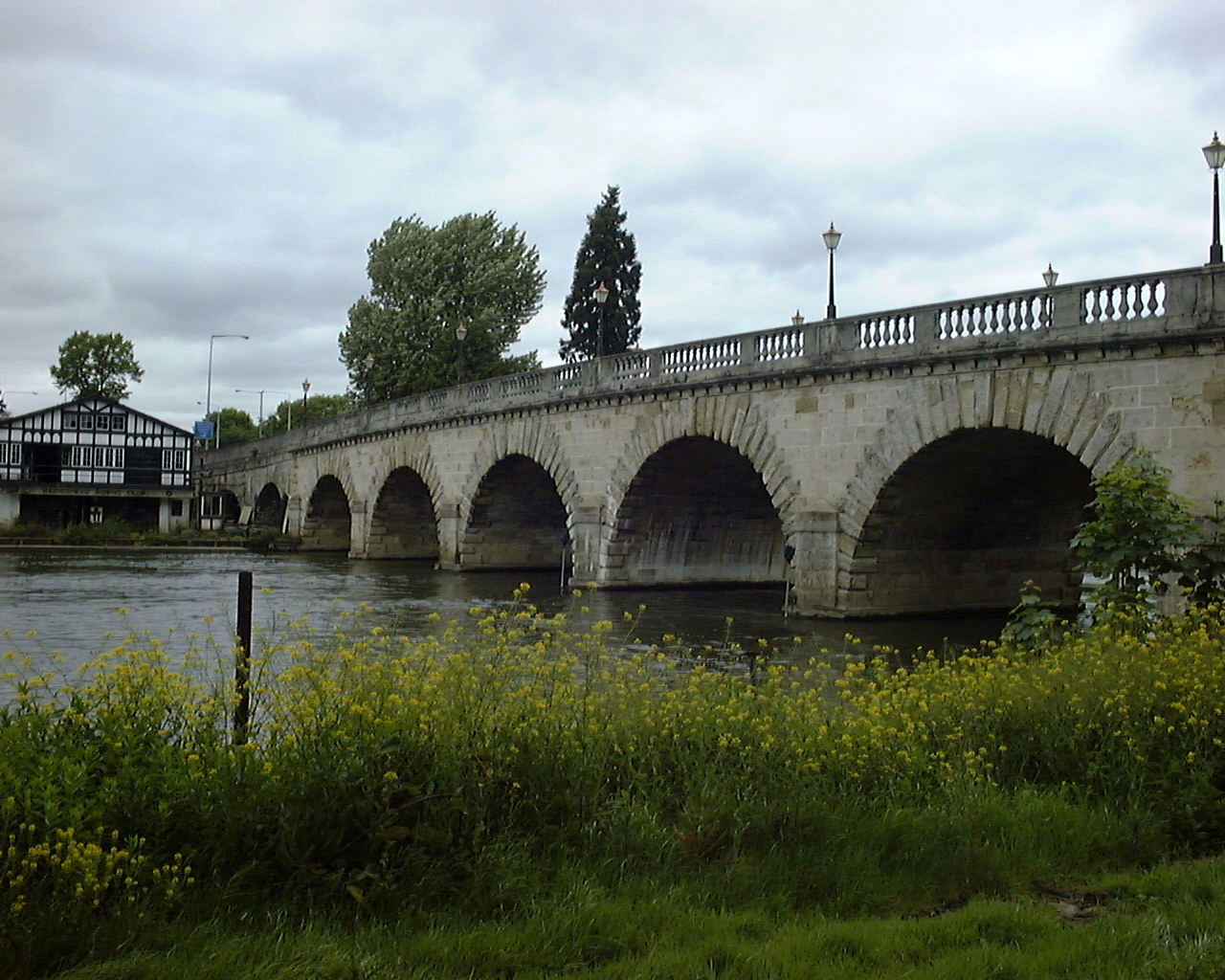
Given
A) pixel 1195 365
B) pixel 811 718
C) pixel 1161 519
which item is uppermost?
pixel 1195 365

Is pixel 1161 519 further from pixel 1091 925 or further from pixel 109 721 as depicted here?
pixel 109 721

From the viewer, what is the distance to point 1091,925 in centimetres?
545

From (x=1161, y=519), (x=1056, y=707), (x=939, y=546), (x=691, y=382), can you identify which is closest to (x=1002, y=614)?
(x=939, y=546)

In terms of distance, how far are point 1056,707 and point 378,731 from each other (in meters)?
4.51

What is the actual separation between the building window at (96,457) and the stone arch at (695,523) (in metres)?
45.2

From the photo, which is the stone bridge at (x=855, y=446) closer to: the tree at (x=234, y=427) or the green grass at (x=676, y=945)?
the green grass at (x=676, y=945)

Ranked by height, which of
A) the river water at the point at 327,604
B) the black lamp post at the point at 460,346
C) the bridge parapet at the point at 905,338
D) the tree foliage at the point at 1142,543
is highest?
the black lamp post at the point at 460,346

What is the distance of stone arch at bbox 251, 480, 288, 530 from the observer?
203 ft

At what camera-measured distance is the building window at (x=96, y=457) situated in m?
65.2

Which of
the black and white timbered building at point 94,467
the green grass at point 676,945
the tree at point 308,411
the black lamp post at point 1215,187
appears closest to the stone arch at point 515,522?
the black lamp post at point 1215,187

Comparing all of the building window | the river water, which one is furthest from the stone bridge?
the building window

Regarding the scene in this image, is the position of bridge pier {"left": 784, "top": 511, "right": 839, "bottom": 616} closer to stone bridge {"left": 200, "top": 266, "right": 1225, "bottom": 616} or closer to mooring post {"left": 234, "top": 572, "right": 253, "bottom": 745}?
stone bridge {"left": 200, "top": 266, "right": 1225, "bottom": 616}

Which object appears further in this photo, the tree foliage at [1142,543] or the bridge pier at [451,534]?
the bridge pier at [451,534]

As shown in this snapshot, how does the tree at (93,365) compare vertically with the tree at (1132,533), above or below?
above
